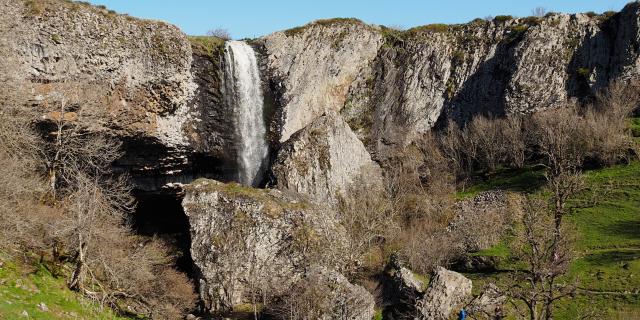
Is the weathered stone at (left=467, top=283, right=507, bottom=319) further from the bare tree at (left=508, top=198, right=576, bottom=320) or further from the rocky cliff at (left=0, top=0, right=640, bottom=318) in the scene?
the rocky cliff at (left=0, top=0, right=640, bottom=318)

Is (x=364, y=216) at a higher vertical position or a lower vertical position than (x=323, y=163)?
lower

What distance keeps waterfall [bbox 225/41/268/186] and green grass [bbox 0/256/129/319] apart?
2606 cm

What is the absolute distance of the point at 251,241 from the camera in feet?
118

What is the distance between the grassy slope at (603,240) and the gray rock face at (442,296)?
5340 mm

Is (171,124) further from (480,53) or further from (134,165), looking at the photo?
(480,53)

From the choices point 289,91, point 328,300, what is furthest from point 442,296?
point 289,91

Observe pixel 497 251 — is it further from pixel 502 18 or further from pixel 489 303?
pixel 502 18

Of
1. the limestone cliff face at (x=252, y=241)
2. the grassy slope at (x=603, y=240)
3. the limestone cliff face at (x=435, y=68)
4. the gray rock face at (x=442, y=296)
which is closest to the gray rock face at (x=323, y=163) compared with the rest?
the limestone cliff face at (x=435, y=68)

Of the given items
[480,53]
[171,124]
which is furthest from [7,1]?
[480,53]

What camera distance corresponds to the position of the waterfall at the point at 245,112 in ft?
168

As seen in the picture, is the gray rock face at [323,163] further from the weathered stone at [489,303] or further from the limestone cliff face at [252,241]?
the weathered stone at [489,303]

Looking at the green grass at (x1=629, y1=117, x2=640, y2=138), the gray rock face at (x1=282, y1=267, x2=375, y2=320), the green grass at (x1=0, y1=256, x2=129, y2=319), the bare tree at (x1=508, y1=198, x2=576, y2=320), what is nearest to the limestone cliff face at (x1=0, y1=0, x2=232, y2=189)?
the green grass at (x1=0, y1=256, x2=129, y2=319)

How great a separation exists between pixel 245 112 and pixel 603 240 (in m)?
29.7

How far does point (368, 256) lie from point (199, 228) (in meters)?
12.0
